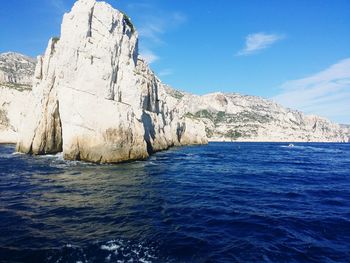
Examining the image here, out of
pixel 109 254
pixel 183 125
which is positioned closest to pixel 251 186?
pixel 109 254

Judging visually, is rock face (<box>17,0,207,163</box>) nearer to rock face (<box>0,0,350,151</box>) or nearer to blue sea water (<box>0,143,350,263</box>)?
rock face (<box>0,0,350,151</box>)

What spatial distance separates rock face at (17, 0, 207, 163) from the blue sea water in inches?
478

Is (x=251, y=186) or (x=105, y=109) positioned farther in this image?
(x=105, y=109)

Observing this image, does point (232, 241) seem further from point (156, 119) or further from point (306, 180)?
point (156, 119)

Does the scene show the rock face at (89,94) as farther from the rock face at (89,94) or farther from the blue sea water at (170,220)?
the blue sea water at (170,220)

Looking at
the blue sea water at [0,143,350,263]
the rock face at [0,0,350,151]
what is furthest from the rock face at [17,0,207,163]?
the blue sea water at [0,143,350,263]

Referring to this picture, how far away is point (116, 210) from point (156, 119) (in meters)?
58.2

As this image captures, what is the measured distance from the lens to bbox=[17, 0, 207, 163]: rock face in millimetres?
41969

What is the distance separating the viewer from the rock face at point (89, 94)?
138 ft

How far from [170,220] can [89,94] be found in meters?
30.7

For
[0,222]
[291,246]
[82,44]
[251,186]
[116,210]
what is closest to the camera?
[291,246]

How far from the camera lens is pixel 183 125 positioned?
4678 inches

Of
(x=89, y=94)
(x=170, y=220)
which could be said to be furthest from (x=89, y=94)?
(x=170, y=220)

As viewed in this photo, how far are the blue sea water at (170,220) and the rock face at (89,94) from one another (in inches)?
478
